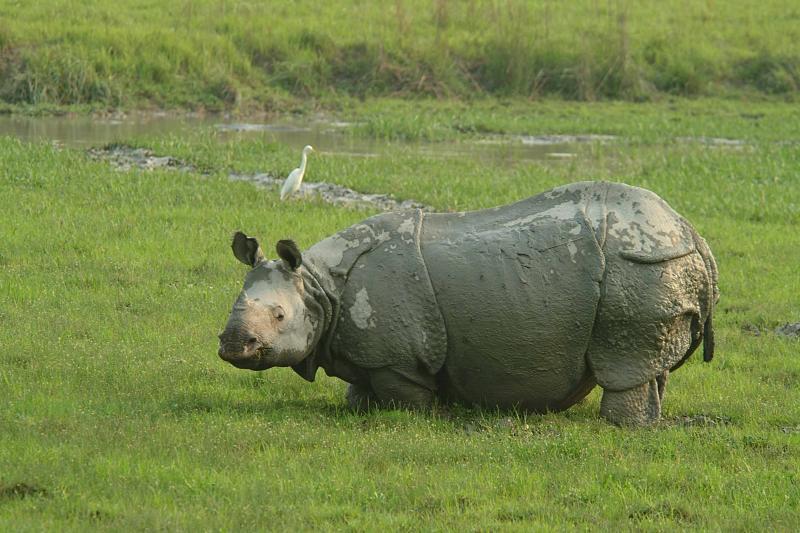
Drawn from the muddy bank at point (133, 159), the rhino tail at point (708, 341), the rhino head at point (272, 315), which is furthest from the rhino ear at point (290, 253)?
the muddy bank at point (133, 159)

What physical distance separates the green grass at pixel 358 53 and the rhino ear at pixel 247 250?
1969 cm

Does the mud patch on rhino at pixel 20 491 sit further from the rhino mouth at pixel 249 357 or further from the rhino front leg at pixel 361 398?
the rhino front leg at pixel 361 398

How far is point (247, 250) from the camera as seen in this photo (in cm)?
900

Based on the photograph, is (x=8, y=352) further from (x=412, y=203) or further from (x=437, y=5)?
(x=437, y=5)

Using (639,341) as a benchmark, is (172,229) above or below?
below

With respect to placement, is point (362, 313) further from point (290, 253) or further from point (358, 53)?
point (358, 53)

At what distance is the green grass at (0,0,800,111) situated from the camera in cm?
2869

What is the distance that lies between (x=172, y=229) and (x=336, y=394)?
610cm

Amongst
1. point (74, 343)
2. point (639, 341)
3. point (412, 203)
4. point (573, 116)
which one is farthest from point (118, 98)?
point (639, 341)

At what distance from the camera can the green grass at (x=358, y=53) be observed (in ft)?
94.1

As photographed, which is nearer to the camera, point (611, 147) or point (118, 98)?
point (611, 147)

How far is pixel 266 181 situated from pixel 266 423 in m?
11.2

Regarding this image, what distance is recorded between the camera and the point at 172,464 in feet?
25.3

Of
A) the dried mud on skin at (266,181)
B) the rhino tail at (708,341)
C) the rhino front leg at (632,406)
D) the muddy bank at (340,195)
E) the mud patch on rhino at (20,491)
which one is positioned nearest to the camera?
the mud patch on rhino at (20,491)
